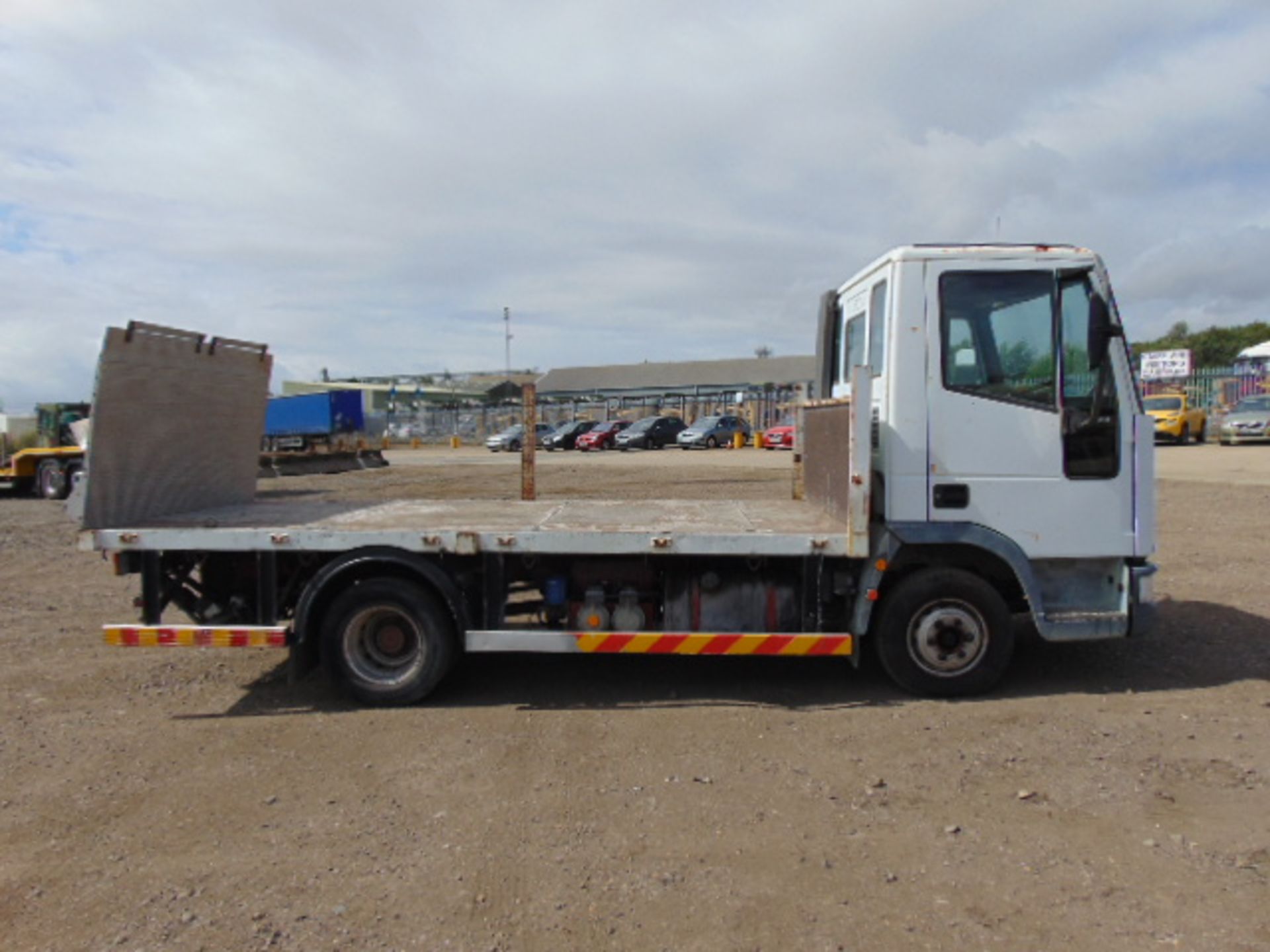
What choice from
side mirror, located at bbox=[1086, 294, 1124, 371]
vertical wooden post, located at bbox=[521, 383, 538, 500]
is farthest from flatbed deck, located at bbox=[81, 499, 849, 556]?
vertical wooden post, located at bbox=[521, 383, 538, 500]

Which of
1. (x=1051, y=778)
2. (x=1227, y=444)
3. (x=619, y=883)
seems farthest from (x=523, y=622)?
(x=1227, y=444)

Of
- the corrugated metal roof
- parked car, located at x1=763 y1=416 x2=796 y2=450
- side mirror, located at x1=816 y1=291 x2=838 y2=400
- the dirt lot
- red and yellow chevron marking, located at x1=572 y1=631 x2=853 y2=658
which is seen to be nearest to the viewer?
the dirt lot

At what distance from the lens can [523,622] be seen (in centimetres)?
574

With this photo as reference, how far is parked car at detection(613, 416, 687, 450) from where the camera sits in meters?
42.5

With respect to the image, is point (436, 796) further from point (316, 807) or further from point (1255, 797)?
point (1255, 797)

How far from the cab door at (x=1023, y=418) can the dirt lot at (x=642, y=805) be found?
113 centimetres

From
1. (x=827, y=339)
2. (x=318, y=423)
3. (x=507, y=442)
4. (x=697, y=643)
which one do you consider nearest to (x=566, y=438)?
(x=507, y=442)

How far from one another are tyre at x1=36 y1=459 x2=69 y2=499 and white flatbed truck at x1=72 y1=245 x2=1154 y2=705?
18.3m

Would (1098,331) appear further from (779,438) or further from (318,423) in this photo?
(779,438)

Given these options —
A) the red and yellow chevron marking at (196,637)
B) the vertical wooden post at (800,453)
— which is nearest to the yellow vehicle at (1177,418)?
the vertical wooden post at (800,453)

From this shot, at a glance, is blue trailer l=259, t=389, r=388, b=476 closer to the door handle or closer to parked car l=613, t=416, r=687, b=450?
parked car l=613, t=416, r=687, b=450

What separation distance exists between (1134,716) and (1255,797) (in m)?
1.06

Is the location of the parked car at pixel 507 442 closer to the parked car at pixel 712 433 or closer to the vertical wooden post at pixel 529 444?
the parked car at pixel 712 433

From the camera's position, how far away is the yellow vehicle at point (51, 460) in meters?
21.5
